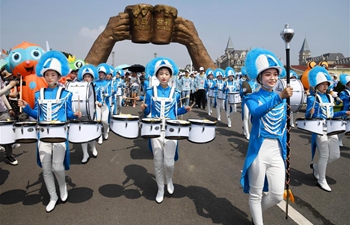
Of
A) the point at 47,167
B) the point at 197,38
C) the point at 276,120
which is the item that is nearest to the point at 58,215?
the point at 47,167

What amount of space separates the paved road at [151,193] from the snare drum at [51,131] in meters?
1.10

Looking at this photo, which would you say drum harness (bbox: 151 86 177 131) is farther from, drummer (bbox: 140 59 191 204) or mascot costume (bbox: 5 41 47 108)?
mascot costume (bbox: 5 41 47 108)

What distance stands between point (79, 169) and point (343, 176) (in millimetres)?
5293

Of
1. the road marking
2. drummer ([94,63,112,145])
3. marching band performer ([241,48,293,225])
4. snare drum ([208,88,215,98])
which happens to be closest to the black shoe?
drummer ([94,63,112,145])

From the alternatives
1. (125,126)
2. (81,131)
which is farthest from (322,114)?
(81,131)

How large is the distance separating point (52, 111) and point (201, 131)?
2.13 m

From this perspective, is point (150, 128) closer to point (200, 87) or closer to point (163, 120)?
point (163, 120)

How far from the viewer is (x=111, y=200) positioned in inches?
152

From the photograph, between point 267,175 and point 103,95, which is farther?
point 103,95

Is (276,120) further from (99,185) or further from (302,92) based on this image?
(99,185)

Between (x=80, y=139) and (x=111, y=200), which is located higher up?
(x=80, y=139)

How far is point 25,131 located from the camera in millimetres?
3234

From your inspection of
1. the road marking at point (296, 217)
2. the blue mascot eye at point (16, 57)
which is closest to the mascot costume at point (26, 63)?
the blue mascot eye at point (16, 57)

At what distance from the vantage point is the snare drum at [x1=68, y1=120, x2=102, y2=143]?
3.30m
